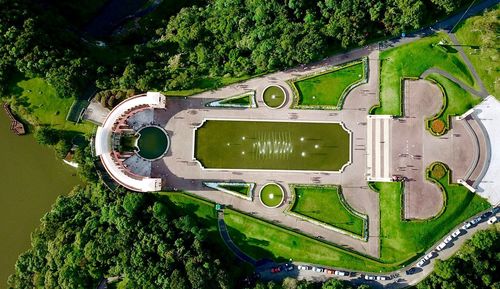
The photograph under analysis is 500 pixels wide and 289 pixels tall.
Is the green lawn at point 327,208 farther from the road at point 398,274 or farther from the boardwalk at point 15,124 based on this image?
the boardwalk at point 15,124

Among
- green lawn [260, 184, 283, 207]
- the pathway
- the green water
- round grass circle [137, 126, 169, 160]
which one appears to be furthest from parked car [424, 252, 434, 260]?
the green water

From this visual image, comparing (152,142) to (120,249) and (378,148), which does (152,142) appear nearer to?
(120,249)

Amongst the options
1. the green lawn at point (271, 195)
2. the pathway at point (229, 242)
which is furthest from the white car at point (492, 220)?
the pathway at point (229, 242)

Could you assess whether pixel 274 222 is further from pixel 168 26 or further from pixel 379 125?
pixel 168 26

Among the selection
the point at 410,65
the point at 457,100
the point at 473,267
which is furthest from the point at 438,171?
the point at 410,65

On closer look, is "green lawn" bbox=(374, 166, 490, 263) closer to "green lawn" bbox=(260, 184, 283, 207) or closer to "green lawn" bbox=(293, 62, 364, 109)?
"green lawn" bbox=(260, 184, 283, 207)

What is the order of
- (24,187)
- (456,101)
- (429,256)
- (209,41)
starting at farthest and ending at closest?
1. (24,187)
2. (209,41)
3. (456,101)
4. (429,256)
